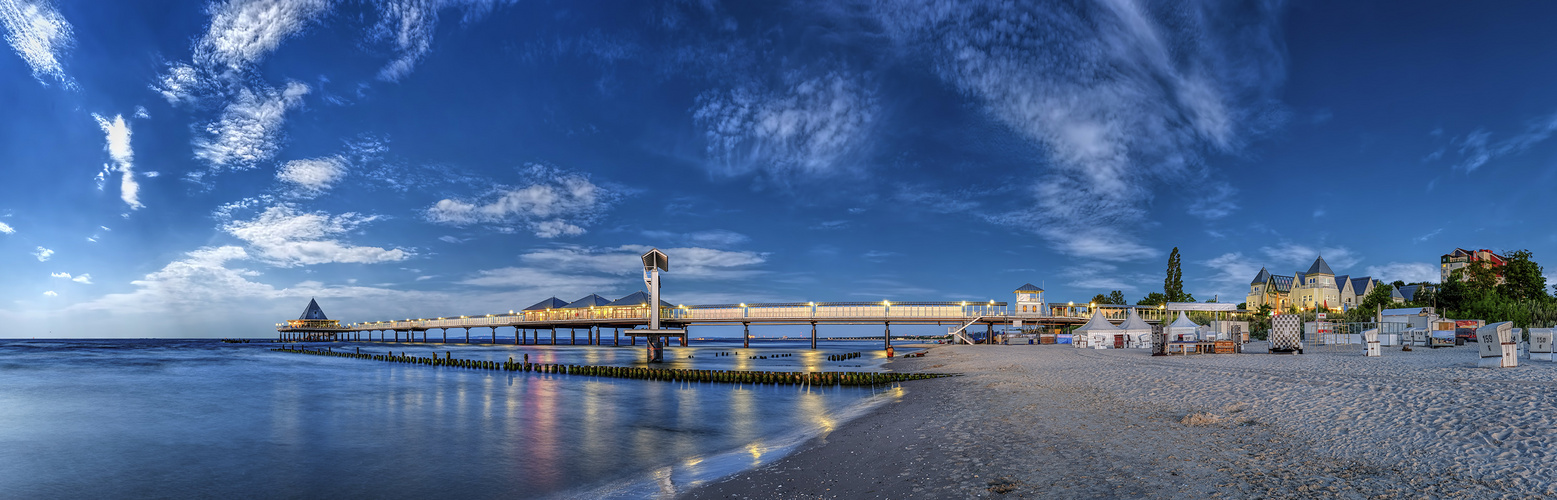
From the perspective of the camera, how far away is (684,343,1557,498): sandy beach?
8.27 metres

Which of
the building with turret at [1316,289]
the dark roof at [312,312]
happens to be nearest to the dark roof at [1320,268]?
the building with turret at [1316,289]

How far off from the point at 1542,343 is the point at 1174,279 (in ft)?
333

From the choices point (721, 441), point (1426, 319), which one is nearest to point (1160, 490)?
point (721, 441)

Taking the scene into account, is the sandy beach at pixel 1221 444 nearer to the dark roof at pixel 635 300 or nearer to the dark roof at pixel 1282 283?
the dark roof at pixel 635 300

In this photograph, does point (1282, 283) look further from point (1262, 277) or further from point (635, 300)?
point (635, 300)

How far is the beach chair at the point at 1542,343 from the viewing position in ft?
64.8

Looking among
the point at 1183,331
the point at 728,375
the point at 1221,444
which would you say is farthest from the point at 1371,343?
the point at 728,375

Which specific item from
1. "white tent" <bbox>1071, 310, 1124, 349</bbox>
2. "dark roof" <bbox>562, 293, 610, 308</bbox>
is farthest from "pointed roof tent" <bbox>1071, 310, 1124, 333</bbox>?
"dark roof" <bbox>562, 293, 610, 308</bbox>

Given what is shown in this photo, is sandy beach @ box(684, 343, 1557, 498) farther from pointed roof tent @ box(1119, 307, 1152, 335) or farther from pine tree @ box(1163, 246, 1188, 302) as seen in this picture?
pine tree @ box(1163, 246, 1188, 302)

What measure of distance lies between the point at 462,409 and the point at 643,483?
610 inches

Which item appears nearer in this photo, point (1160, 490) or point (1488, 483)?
point (1488, 483)

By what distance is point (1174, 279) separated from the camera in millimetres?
112188

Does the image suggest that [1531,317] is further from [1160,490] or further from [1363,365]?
[1160,490]

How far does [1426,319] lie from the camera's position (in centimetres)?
4159
